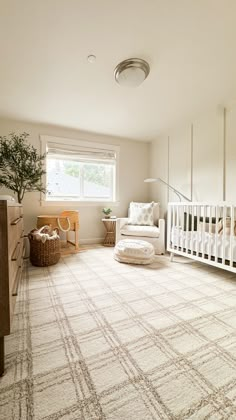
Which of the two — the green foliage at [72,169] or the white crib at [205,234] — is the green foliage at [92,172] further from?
the white crib at [205,234]

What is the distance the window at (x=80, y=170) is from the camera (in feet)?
11.7

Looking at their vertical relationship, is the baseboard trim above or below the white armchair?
below

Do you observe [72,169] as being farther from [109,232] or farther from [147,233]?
[147,233]

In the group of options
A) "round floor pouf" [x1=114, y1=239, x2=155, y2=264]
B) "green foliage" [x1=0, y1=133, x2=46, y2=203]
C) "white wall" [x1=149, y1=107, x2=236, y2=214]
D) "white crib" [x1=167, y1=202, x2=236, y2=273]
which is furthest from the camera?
"white wall" [x1=149, y1=107, x2=236, y2=214]

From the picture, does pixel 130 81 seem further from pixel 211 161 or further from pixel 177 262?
pixel 177 262

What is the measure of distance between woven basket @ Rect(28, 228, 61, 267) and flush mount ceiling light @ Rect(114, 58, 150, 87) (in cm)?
201

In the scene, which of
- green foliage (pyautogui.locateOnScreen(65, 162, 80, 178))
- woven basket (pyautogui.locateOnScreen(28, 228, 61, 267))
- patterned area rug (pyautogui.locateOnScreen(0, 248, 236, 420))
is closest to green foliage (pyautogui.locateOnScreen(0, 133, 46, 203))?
woven basket (pyautogui.locateOnScreen(28, 228, 61, 267))

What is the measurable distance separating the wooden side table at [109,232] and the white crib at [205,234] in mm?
1276

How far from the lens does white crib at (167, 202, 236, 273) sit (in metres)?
1.93

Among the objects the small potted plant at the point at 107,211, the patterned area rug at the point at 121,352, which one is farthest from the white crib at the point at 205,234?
the small potted plant at the point at 107,211

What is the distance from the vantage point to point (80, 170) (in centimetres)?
384

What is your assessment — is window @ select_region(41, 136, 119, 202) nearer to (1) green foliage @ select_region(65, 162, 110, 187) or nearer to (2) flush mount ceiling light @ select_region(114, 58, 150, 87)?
(1) green foliage @ select_region(65, 162, 110, 187)

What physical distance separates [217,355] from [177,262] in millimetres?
1760

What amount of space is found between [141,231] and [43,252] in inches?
60.5
